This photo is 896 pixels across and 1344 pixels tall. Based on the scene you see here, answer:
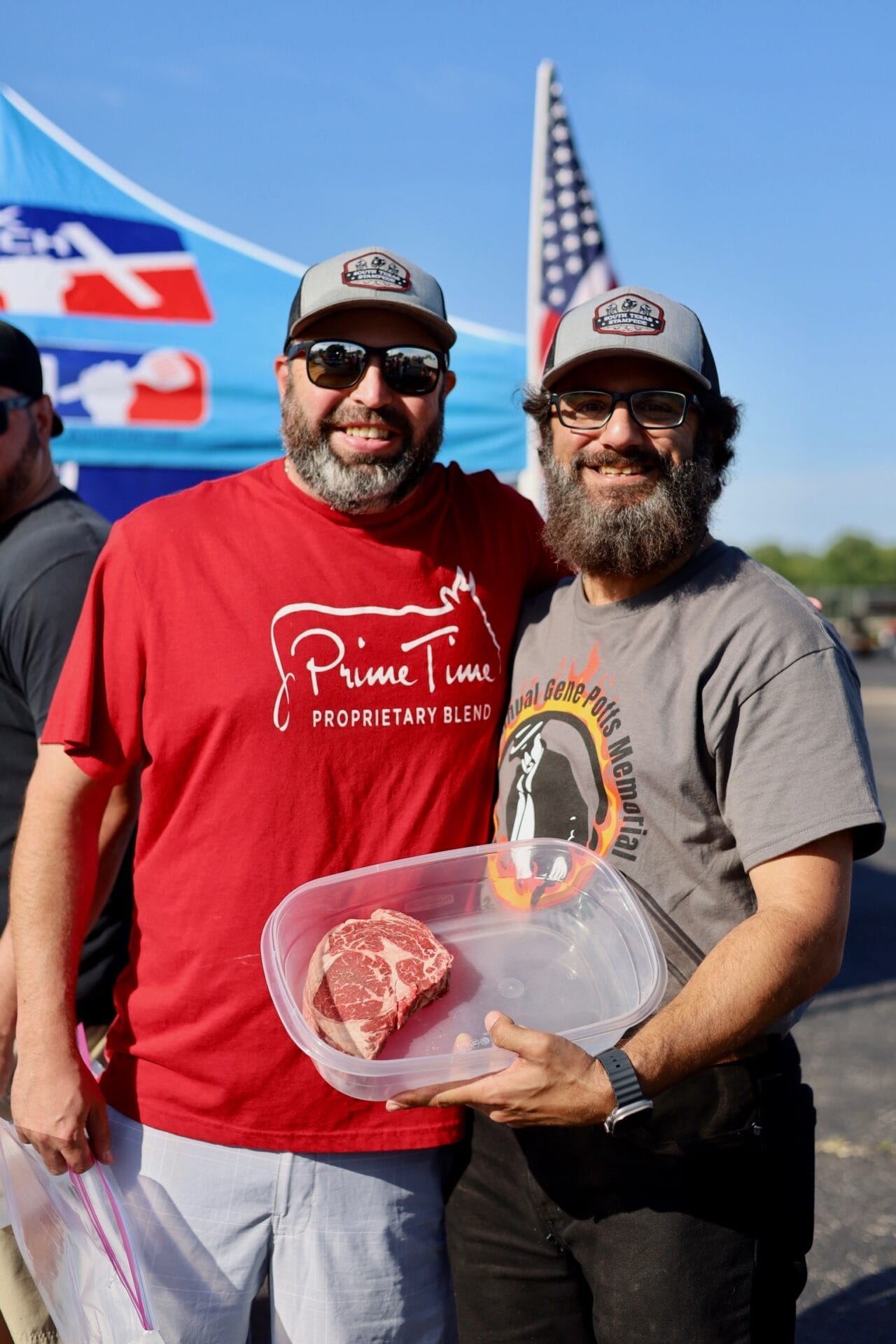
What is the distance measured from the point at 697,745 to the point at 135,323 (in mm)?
4610

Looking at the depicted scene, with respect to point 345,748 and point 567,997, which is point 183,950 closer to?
point 345,748

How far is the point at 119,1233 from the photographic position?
6.93 feet

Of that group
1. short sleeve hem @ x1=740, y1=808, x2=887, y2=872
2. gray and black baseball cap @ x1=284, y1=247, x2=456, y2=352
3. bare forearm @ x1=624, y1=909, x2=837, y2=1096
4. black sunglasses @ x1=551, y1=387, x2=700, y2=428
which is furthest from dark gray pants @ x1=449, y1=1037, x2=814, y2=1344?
gray and black baseball cap @ x1=284, y1=247, x2=456, y2=352

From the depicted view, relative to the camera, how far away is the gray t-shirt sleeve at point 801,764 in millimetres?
1819

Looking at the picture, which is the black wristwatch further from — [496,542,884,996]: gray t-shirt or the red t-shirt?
→ the red t-shirt

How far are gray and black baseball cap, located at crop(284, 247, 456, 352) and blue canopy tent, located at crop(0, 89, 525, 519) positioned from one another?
11.4ft

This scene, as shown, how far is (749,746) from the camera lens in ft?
6.22

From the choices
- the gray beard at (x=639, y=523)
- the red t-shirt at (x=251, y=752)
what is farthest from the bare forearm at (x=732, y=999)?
the gray beard at (x=639, y=523)

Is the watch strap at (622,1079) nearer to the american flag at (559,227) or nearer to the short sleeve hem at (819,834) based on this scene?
the short sleeve hem at (819,834)

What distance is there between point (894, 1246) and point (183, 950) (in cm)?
303

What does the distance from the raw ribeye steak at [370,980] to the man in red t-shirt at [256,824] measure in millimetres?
202

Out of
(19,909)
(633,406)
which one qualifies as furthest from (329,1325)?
(633,406)

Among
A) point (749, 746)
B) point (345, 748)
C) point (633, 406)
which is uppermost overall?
point (633, 406)

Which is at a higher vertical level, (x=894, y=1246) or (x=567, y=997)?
(x=567, y=997)
